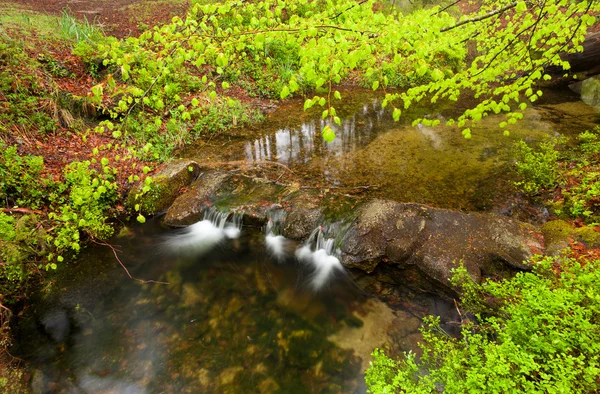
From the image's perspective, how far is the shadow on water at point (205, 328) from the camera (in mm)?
4070

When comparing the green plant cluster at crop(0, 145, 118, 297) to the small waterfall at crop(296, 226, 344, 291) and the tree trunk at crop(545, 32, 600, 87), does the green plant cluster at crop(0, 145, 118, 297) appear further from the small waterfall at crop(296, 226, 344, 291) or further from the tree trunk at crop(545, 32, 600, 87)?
the tree trunk at crop(545, 32, 600, 87)

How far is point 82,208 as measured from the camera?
19.5 ft

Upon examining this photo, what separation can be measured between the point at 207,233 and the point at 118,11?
14.9m

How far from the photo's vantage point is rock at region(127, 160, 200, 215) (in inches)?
266

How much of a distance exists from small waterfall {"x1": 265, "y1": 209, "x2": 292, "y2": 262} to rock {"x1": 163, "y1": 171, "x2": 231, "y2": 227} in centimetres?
175

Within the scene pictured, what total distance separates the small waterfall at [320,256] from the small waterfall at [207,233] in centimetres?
174

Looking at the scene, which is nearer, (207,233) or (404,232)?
(404,232)

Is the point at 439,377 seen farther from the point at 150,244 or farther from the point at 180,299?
the point at 150,244

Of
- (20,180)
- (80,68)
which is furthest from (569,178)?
(80,68)

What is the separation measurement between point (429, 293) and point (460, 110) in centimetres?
930

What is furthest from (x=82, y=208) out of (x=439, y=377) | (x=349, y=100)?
(x=349, y=100)

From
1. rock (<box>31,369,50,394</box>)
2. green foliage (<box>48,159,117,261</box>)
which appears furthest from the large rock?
green foliage (<box>48,159,117,261</box>)

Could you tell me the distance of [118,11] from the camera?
14.6m

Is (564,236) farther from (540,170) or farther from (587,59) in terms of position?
(587,59)
